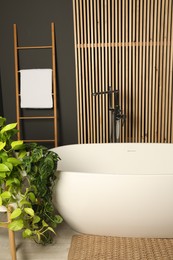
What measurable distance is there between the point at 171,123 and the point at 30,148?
1.95 metres

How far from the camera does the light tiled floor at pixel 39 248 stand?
2020mm

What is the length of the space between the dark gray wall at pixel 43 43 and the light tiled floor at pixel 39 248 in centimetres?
142

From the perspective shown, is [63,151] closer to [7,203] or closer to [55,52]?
[7,203]

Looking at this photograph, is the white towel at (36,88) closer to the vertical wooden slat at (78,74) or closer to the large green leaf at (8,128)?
the vertical wooden slat at (78,74)

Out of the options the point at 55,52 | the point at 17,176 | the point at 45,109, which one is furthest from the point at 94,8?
the point at 17,176

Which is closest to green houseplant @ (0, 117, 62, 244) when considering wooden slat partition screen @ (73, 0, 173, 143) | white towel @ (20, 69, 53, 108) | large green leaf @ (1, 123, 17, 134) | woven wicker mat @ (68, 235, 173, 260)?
large green leaf @ (1, 123, 17, 134)

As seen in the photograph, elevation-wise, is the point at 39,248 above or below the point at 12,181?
below

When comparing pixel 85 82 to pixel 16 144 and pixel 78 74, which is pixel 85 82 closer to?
pixel 78 74

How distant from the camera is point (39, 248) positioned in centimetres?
212

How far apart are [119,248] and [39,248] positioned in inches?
24.8

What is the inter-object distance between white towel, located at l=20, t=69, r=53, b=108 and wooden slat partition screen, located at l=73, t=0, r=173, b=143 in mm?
359

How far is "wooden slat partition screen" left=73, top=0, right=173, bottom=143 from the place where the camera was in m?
3.07

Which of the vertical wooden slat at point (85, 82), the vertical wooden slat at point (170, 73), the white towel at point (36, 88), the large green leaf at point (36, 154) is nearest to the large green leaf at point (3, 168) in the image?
the large green leaf at point (36, 154)

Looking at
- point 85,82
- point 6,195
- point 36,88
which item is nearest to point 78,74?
point 85,82
